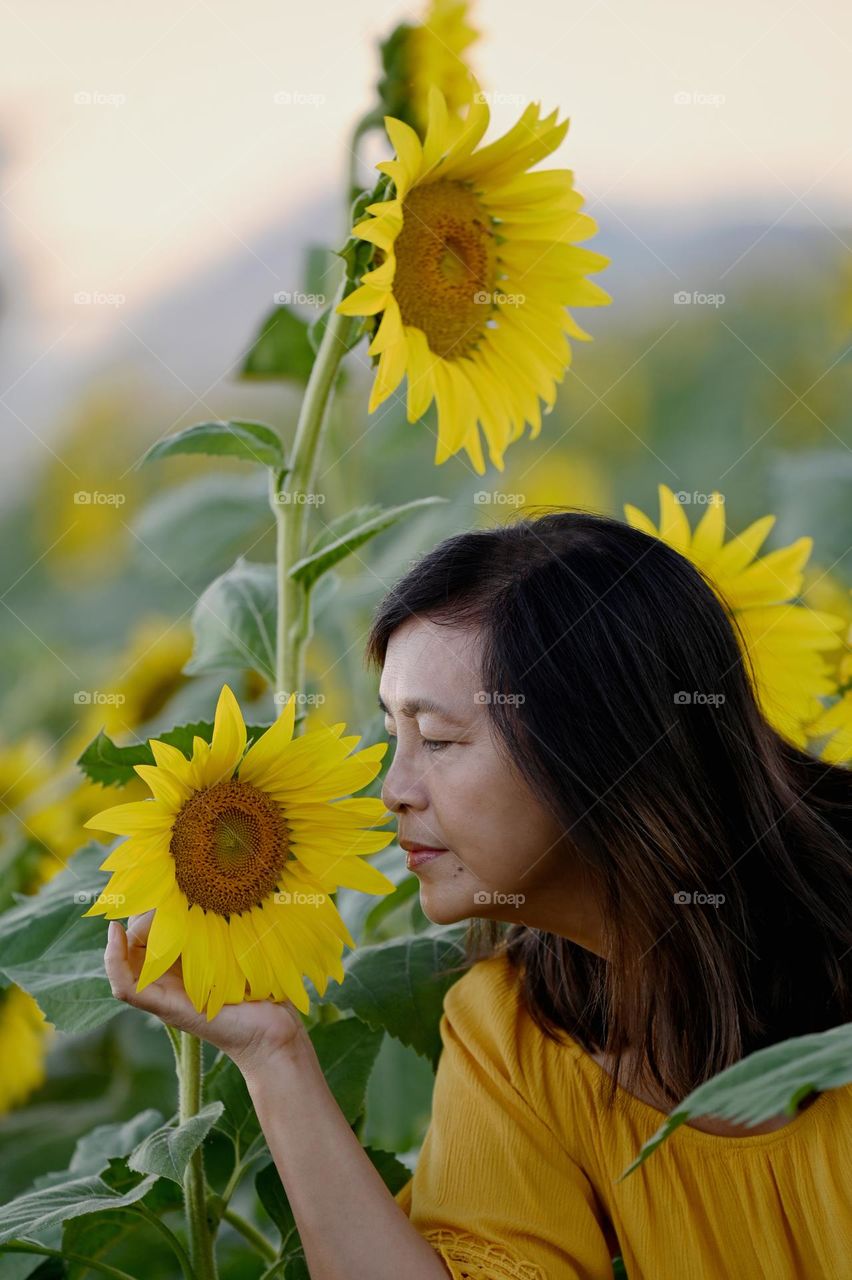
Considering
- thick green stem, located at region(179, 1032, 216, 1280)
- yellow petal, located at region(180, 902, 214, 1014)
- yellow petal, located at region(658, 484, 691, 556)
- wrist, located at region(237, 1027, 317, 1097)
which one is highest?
yellow petal, located at region(658, 484, 691, 556)

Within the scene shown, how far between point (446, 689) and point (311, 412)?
141 mm

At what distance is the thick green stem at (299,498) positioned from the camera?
2.00ft

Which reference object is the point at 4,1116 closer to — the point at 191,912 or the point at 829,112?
the point at 191,912

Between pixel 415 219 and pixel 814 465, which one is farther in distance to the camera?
pixel 814 465

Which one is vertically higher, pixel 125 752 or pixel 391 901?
pixel 125 752

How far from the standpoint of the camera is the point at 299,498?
629mm

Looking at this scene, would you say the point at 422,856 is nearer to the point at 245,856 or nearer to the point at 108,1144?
Answer: the point at 245,856

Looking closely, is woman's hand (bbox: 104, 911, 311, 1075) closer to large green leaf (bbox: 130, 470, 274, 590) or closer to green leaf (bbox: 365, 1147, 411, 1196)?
green leaf (bbox: 365, 1147, 411, 1196)

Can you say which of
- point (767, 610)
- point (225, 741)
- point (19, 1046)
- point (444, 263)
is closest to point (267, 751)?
point (225, 741)

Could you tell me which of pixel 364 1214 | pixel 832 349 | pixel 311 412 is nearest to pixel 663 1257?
pixel 364 1214

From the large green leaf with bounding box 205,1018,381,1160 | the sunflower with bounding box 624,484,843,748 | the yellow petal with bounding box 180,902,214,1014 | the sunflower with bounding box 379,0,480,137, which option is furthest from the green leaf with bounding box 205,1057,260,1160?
the sunflower with bounding box 379,0,480,137

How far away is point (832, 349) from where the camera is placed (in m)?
1.45

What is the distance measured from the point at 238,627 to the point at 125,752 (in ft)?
0.35

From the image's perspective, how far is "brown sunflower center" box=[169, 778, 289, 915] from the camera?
534 millimetres
